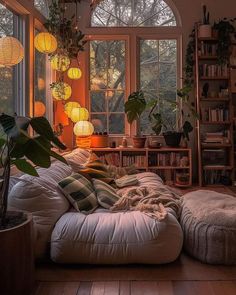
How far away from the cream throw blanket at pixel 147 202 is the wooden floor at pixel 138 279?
401 millimetres

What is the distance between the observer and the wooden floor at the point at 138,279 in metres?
2.14

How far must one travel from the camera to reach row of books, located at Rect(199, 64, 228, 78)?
566 centimetres

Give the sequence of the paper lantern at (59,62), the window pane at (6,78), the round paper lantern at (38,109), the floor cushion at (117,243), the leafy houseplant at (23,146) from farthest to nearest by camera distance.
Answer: the paper lantern at (59,62), the round paper lantern at (38,109), the window pane at (6,78), the floor cushion at (117,243), the leafy houseplant at (23,146)

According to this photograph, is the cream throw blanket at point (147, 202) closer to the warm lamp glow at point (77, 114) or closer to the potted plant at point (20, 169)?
the potted plant at point (20, 169)

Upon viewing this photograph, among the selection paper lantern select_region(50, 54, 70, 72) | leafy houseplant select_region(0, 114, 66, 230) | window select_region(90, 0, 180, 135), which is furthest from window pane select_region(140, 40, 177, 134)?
leafy houseplant select_region(0, 114, 66, 230)

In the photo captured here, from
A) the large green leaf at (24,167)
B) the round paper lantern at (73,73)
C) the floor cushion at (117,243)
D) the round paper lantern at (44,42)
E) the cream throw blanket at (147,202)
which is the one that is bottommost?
the floor cushion at (117,243)

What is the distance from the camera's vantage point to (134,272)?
2400 millimetres

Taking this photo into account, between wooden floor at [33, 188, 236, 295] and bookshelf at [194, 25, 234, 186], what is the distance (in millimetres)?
3256

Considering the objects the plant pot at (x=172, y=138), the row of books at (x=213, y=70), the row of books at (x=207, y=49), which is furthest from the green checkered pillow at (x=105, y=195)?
the row of books at (x=207, y=49)

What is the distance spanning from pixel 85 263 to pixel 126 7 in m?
4.72

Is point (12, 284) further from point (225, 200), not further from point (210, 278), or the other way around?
point (225, 200)

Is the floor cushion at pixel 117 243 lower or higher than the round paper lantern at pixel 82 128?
lower

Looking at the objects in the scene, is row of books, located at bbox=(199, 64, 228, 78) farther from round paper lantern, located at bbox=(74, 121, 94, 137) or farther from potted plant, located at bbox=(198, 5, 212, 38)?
round paper lantern, located at bbox=(74, 121, 94, 137)

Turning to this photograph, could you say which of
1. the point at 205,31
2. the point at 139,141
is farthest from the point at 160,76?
the point at 139,141
